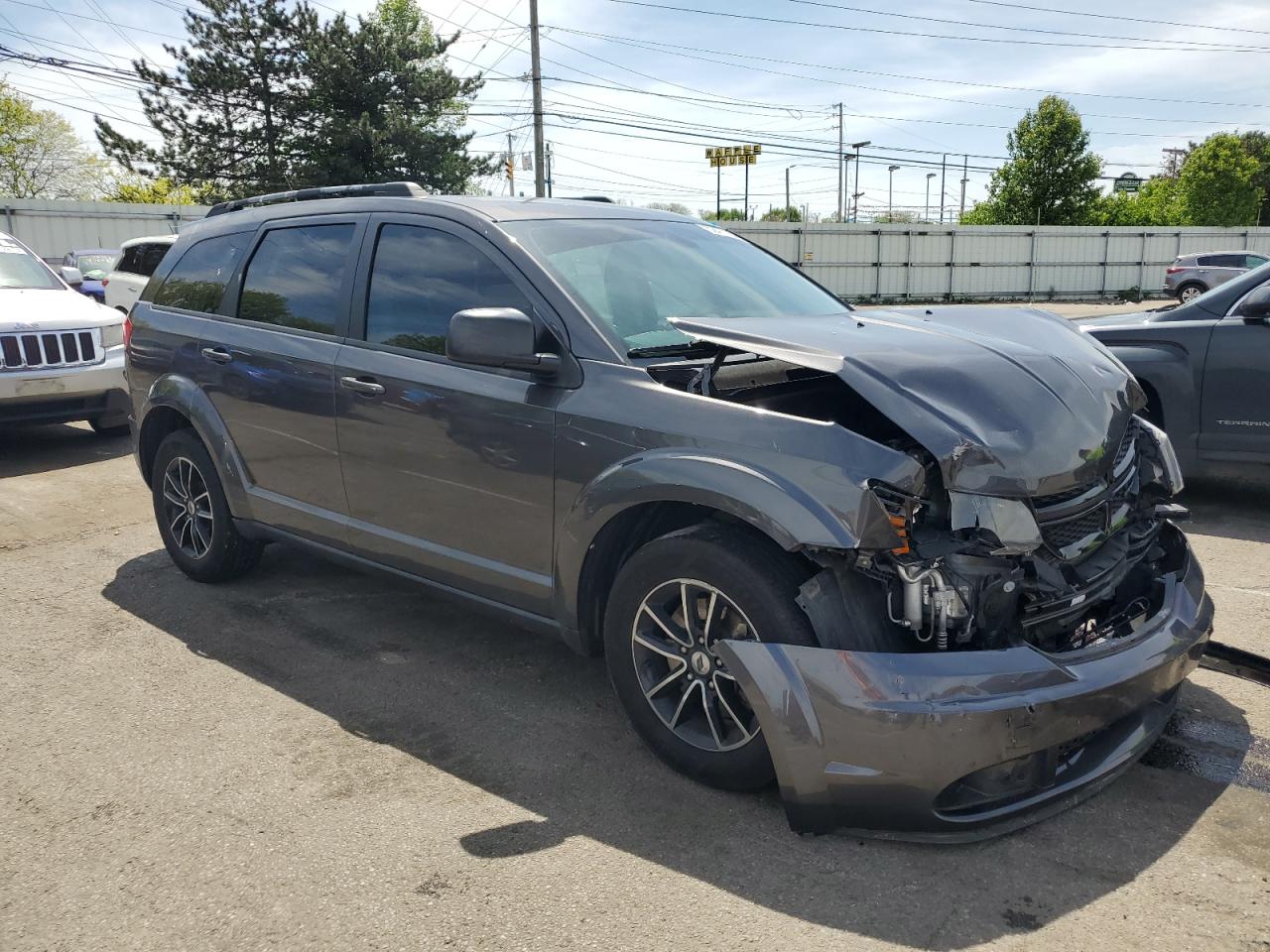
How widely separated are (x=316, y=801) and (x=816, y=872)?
156cm

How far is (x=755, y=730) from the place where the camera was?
2.92 m

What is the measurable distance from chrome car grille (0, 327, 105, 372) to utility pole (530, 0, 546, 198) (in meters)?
22.7

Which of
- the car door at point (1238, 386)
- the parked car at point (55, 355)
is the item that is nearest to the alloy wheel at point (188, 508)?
the parked car at point (55, 355)

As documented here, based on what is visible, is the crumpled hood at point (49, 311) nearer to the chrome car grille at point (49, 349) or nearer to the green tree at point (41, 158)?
the chrome car grille at point (49, 349)

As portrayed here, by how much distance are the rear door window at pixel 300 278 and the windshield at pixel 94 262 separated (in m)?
15.7

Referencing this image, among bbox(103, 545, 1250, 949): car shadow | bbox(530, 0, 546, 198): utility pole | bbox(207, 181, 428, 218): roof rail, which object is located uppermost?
bbox(530, 0, 546, 198): utility pole

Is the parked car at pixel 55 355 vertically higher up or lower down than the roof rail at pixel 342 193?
Result: lower down

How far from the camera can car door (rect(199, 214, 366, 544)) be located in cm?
427

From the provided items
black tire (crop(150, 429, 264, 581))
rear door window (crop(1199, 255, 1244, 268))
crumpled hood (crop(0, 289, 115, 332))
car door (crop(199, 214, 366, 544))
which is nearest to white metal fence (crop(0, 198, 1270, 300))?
rear door window (crop(1199, 255, 1244, 268))

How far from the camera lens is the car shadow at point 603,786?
2621 mm

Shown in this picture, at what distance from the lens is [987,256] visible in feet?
118

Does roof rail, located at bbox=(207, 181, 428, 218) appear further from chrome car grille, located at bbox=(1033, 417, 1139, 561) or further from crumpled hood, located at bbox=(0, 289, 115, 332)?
crumpled hood, located at bbox=(0, 289, 115, 332)

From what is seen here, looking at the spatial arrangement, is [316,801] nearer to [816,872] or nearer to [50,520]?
[816,872]

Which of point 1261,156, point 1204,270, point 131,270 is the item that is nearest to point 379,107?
point 131,270
